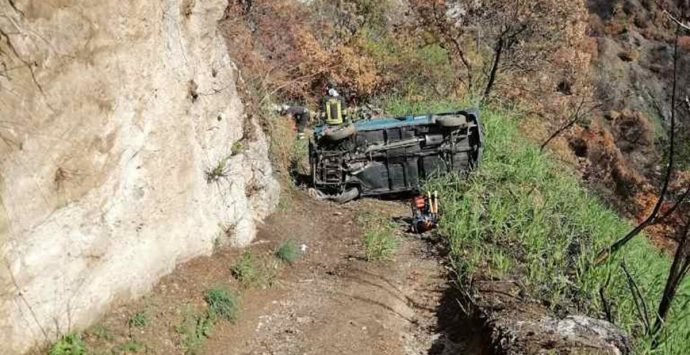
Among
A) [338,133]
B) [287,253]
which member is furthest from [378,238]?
[338,133]

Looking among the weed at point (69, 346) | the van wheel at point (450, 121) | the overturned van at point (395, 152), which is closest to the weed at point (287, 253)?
the overturned van at point (395, 152)

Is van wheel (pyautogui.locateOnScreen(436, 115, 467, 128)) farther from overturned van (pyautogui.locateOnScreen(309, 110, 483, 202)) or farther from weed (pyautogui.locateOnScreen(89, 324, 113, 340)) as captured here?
weed (pyautogui.locateOnScreen(89, 324, 113, 340))

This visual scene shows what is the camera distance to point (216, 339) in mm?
5938

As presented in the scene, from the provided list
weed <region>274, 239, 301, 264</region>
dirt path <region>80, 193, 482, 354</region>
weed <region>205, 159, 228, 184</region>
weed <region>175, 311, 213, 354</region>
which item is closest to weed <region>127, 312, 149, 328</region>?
dirt path <region>80, 193, 482, 354</region>

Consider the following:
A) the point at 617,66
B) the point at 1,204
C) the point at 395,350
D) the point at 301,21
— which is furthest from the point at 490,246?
the point at 617,66

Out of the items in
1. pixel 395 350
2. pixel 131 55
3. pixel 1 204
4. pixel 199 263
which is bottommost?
pixel 395 350

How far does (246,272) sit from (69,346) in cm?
234

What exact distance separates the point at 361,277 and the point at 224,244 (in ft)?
5.42

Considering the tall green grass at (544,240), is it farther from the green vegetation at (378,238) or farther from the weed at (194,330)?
the weed at (194,330)

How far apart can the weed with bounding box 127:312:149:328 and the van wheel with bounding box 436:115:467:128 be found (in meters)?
5.99

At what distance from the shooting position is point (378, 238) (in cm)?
839

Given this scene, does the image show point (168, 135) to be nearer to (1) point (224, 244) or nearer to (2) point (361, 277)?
(1) point (224, 244)

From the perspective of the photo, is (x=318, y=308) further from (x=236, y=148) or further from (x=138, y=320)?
(x=236, y=148)

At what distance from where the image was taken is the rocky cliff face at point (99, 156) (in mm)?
4613
